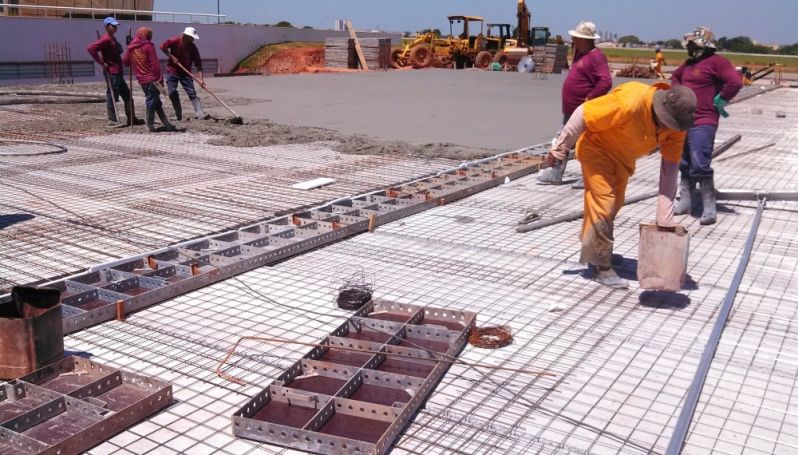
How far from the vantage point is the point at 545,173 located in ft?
24.4

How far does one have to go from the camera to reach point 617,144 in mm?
4223

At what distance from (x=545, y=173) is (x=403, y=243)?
262 centimetres

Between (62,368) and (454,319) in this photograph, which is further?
(454,319)

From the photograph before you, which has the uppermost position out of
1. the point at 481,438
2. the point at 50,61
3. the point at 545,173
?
the point at 50,61

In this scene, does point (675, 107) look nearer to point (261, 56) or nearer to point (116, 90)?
point (116, 90)

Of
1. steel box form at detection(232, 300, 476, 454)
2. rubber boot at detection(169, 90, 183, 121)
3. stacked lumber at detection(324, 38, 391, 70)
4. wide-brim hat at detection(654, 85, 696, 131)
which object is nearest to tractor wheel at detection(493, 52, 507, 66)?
stacked lumber at detection(324, 38, 391, 70)

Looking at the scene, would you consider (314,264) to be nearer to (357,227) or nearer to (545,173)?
(357,227)

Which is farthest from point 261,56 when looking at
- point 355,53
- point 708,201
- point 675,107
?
point 675,107

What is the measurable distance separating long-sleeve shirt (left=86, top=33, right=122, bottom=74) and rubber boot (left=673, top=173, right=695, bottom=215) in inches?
315

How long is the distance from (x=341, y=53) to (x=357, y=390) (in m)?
25.9

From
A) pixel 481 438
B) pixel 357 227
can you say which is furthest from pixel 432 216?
pixel 481 438

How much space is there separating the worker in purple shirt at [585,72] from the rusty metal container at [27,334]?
14.2 feet

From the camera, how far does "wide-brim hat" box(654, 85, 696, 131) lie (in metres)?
3.80

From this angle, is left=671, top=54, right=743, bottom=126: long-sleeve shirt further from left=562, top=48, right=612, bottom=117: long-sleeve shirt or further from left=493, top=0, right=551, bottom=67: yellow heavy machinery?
left=493, top=0, right=551, bottom=67: yellow heavy machinery
